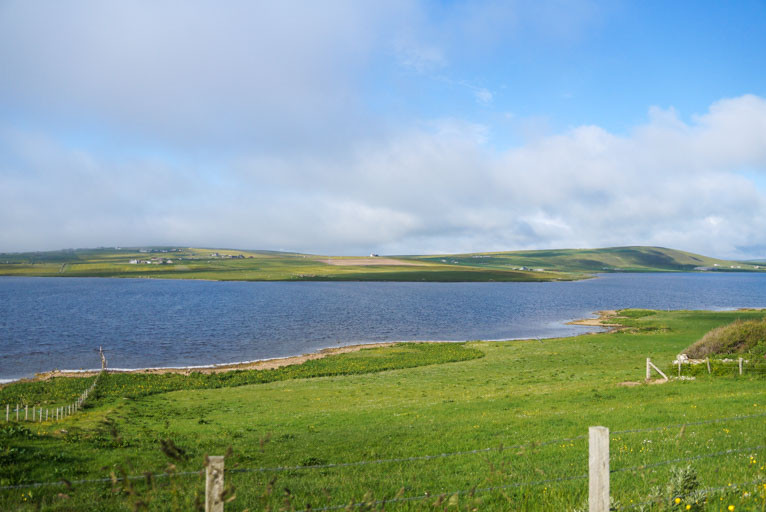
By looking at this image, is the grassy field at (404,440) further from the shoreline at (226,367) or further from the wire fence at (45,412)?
the shoreline at (226,367)

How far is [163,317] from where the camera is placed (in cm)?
10081

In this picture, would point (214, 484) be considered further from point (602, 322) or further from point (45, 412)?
point (602, 322)

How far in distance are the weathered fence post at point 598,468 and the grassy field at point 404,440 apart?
1.53 metres

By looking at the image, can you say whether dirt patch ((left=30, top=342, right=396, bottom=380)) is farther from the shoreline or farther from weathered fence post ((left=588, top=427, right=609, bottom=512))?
weathered fence post ((left=588, top=427, right=609, bottom=512))

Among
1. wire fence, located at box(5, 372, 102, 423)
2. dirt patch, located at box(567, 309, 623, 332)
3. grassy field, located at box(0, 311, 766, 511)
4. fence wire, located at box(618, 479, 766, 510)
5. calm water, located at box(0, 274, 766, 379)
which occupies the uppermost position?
fence wire, located at box(618, 479, 766, 510)

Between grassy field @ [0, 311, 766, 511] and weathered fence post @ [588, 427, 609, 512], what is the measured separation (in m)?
1.53

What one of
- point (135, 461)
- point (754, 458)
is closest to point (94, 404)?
point (135, 461)

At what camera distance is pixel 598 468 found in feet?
22.4

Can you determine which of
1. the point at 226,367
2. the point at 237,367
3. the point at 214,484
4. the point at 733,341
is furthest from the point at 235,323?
the point at 214,484

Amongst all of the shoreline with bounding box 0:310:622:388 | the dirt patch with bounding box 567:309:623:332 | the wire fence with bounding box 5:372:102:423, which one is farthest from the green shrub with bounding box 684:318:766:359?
the dirt patch with bounding box 567:309:623:332

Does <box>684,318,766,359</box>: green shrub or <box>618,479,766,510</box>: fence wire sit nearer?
<box>618,479,766,510</box>: fence wire

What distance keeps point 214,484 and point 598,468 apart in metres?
5.45

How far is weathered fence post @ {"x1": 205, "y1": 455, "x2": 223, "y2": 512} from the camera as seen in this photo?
5.25 m

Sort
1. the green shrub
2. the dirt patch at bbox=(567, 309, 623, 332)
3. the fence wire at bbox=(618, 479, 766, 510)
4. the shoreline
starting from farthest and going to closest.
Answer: the dirt patch at bbox=(567, 309, 623, 332) < the shoreline < the green shrub < the fence wire at bbox=(618, 479, 766, 510)
